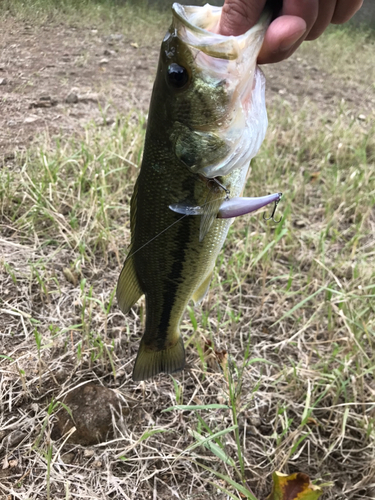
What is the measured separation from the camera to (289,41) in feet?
3.38

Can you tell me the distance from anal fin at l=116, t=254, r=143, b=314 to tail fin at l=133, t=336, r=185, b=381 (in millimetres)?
212

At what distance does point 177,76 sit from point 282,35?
1.01ft

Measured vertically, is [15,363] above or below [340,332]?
below

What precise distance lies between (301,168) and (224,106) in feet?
8.04

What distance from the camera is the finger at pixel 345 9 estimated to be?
1276 mm

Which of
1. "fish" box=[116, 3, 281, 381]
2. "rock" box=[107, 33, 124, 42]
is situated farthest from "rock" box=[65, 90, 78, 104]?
"fish" box=[116, 3, 281, 381]

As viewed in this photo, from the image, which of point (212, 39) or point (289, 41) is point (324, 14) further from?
point (212, 39)

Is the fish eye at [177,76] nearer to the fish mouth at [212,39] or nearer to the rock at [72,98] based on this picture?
the fish mouth at [212,39]

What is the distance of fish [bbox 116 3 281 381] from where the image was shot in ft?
3.33

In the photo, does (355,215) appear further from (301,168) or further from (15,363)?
(15,363)

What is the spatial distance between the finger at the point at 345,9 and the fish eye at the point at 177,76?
686mm

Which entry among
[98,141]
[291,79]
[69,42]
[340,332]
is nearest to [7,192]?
[98,141]

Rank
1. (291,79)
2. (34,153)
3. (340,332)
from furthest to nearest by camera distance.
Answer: (291,79)
(34,153)
(340,332)

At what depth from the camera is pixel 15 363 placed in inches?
66.7
